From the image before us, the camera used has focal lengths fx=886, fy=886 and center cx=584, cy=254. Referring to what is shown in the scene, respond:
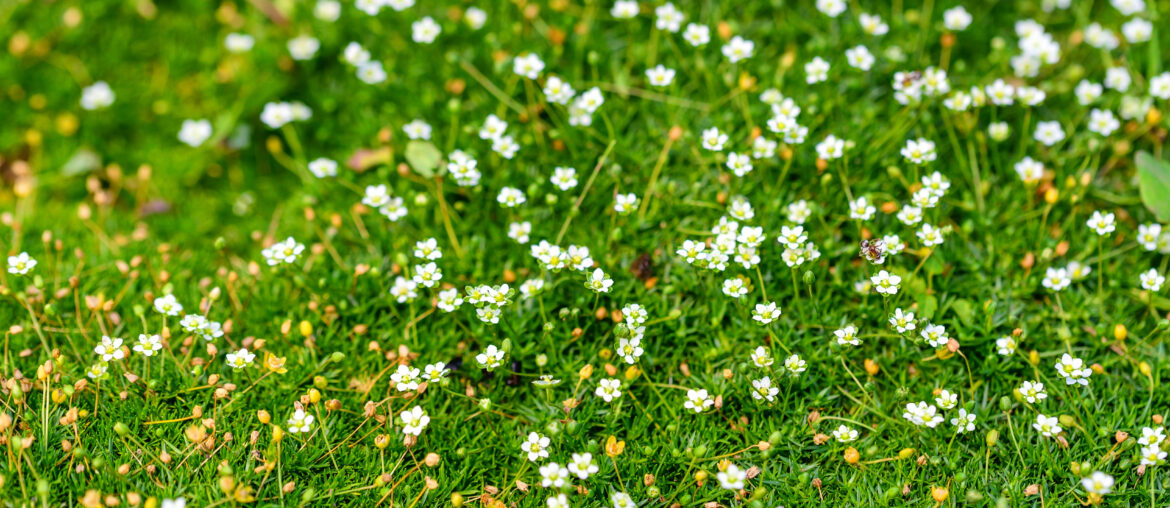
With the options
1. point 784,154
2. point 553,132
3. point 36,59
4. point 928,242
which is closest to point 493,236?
point 553,132

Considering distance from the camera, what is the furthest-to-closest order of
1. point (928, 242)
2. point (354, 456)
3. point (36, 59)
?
point (36, 59) → point (928, 242) → point (354, 456)

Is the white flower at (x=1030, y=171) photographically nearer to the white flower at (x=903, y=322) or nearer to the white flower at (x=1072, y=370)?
the white flower at (x=1072, y=370)

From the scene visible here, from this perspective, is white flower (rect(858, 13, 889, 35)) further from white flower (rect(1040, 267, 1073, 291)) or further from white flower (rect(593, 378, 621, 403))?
white flower (rect(593, 378, 621, 403))

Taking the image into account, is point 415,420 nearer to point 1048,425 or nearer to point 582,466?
point 582,466

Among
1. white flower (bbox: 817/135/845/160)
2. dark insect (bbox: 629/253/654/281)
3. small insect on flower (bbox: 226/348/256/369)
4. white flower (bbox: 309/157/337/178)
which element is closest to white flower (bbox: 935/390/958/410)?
white flower (bbox: 817/135/845/160)

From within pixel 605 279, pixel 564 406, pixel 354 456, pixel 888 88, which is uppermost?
pixel 888 88

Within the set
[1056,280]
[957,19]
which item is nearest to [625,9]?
[957,19]

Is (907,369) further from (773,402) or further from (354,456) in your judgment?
(354,456)
